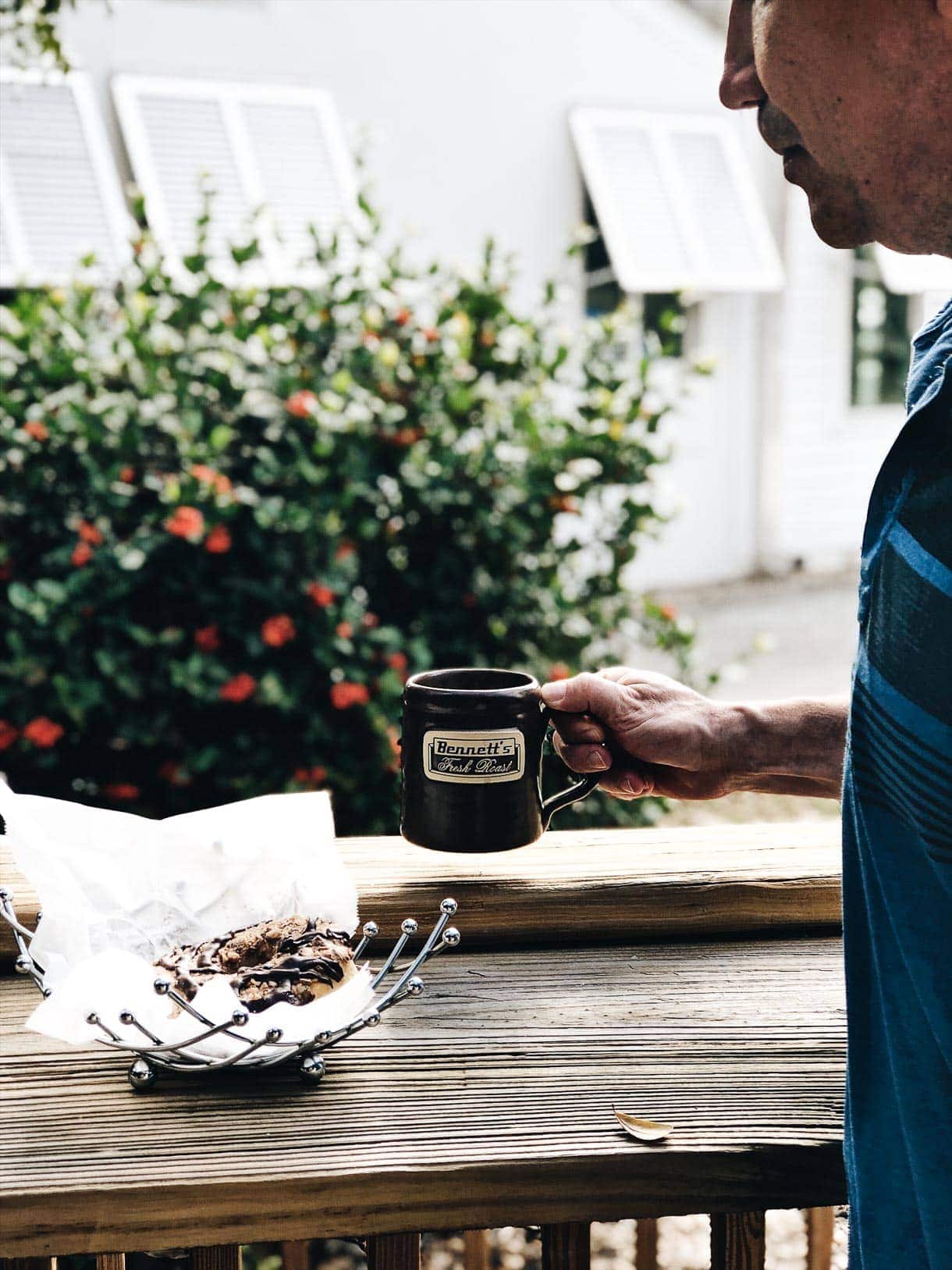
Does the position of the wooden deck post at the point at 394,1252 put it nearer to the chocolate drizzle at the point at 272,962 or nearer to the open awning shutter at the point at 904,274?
the chocolate drizzle at the point at 272,962

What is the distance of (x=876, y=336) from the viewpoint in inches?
418

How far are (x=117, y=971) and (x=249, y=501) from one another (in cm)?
197

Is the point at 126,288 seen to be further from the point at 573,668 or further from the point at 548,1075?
the point at 548,1075

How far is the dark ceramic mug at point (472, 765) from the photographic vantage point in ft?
4.28

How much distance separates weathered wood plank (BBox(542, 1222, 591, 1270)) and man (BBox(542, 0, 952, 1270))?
223 millimetres

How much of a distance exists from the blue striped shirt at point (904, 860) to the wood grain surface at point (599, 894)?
35cm

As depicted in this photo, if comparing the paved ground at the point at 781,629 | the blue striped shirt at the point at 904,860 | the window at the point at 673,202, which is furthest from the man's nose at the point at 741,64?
the window at the point at 673,202

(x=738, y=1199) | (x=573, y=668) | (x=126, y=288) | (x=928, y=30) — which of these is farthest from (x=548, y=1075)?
(x=126, y=288)

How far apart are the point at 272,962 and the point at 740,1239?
450 mm

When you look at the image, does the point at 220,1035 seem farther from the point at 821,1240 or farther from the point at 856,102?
the point at 856,102

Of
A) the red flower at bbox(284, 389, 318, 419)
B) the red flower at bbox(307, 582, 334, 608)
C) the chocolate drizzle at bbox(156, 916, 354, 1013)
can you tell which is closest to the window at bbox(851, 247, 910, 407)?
the red flower at bbox(284, 389, 318, 419)

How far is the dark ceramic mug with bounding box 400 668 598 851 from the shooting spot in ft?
4.28

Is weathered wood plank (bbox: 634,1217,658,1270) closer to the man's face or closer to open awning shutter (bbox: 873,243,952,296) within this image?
the man's face

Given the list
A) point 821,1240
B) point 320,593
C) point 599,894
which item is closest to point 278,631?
point 320,593
